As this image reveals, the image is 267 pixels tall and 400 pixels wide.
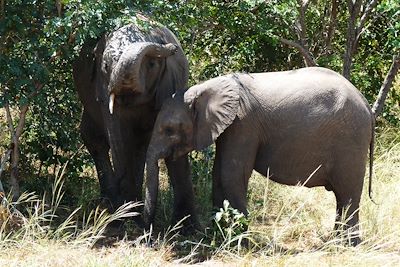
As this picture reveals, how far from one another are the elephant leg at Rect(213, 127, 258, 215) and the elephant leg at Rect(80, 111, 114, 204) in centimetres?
196

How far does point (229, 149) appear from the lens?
6.71 meters

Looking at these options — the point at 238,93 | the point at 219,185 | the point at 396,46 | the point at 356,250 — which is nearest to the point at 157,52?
the point at 238,93

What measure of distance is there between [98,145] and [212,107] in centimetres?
210

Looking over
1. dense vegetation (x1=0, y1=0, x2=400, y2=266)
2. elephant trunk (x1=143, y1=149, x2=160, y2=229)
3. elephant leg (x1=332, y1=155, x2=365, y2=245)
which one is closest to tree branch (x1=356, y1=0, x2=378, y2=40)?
dense vegetation (x1=0, y1=0, x2=400, y2=266)

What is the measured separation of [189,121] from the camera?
682cm

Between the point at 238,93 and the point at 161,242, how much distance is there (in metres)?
1.36

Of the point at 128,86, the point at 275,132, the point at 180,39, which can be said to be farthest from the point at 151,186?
the point at 180,39

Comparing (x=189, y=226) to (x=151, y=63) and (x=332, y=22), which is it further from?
(x=332, y=22)

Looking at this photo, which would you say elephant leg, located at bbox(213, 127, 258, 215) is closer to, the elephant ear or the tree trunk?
the elephant ear

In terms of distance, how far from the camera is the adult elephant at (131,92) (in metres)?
6.82

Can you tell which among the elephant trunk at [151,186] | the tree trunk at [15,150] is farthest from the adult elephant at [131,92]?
the tree trunk at [15,150]

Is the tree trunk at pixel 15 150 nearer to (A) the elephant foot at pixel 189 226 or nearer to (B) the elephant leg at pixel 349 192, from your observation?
(A) the elephant foot at pixel 189 226

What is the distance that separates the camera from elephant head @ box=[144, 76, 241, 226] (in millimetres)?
6727

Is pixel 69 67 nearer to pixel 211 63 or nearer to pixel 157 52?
pixel 157 52
